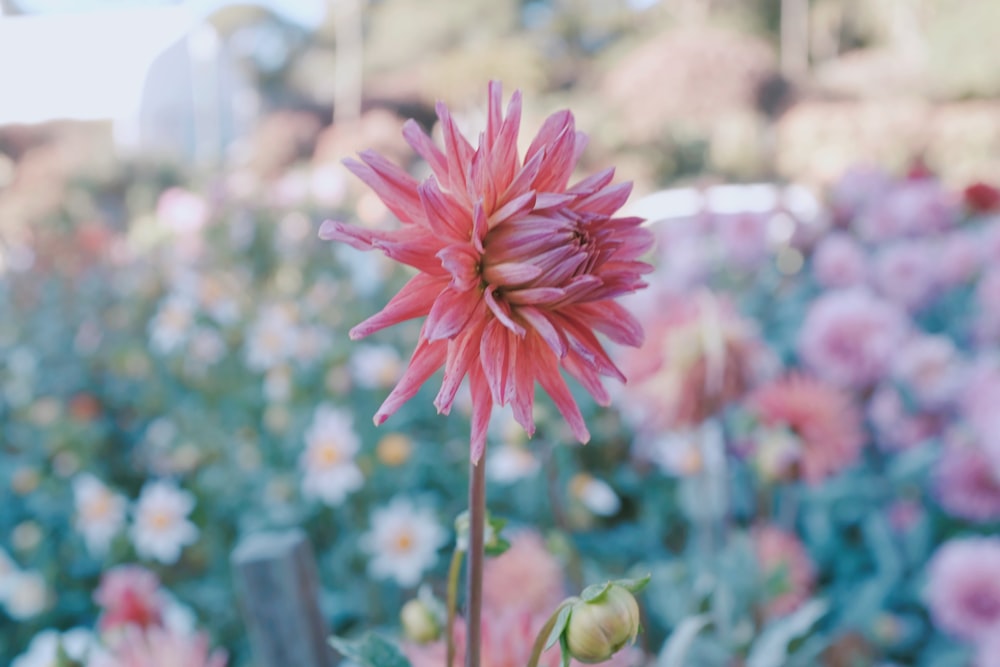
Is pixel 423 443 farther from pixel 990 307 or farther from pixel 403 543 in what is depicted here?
pixel 990 307

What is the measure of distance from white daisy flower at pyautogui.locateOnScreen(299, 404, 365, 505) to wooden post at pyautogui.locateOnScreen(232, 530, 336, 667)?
0.59 meters

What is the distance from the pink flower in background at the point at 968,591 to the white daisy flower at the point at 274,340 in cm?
115

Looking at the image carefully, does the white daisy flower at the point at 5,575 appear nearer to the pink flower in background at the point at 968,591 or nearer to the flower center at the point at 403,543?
the flower center at the point at 403,543

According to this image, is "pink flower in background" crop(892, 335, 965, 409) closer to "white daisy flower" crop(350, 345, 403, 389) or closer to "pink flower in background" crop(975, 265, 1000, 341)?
"pink flower in background" crop(975, 265, 1000, 341)

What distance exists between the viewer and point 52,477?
4.96 ft

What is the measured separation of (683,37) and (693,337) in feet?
24.3

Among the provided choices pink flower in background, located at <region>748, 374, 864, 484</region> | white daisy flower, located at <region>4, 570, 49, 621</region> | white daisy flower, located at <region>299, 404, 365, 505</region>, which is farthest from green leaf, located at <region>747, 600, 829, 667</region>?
white daisy flower, located at <region>4, 570, 49, 621</region>

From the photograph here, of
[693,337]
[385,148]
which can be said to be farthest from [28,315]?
[385,148]

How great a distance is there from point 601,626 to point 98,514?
1247 mm

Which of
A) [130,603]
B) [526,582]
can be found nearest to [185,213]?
[130,603]

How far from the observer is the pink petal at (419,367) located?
0.97 ft

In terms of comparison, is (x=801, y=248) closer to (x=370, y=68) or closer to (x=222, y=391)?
(x=222, y=391)

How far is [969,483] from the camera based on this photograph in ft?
3.47

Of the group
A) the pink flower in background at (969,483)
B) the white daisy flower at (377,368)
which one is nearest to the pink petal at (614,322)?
the pink flower in background at (969,483)
